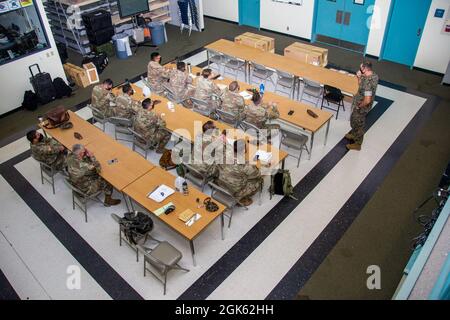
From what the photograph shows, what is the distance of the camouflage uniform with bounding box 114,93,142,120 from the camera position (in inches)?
264

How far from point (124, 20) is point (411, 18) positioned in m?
8.13

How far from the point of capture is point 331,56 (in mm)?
10180

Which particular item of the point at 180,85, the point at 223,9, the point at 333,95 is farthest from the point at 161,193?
the point at 223,9

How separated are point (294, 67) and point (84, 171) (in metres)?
5.14

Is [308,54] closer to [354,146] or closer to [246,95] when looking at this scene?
[246,95]

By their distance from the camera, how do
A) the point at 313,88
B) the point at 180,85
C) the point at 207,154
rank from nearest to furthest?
the point at 207,154
the point at 180,85
the point at 313,88

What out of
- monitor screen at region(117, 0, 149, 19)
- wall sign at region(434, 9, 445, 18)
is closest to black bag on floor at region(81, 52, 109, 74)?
monitor screen at region(117, 0, 149, 19)

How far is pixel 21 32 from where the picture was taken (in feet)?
28.4

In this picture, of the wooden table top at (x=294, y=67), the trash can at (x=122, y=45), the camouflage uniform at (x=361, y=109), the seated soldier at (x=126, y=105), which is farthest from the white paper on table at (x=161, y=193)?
the trash can at (x=122, y=45)

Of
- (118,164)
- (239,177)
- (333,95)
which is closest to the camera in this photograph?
(239,177)

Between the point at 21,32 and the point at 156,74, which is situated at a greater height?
the point at 21,32

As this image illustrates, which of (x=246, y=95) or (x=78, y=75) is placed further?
(x=78, y=75)

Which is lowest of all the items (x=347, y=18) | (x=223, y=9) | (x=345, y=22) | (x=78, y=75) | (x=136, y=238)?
(x=136, y=238)

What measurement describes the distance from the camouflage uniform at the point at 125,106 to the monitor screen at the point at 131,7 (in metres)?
4.93
